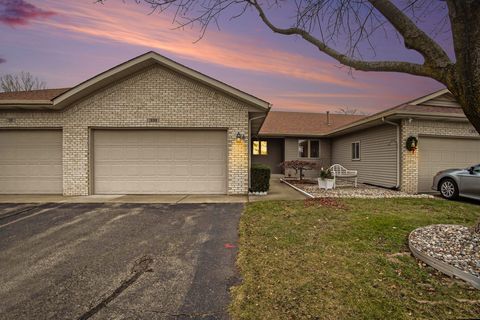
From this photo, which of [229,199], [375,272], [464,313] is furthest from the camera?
[229,199]

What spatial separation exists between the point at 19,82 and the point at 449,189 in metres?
35.5

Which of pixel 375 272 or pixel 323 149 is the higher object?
pixel 323 149

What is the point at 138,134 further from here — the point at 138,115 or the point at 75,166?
the point at 75,166

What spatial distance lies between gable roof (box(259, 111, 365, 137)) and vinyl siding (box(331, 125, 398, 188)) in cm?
331

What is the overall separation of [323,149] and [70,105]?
15.0 meters

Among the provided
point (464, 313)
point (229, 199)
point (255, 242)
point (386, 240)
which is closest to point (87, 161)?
point (229, 199)

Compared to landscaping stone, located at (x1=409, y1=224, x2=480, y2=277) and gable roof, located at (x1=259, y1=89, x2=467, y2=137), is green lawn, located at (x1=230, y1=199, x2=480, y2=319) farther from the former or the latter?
gable roof, located at (x1=259, y1=89, x2=467, y2=137)

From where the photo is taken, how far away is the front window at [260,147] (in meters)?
19.2

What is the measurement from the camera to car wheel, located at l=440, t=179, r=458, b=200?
344 inches

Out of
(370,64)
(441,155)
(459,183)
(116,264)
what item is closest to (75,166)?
(116,264)

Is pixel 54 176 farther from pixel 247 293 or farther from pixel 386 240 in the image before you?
pixel 386 240

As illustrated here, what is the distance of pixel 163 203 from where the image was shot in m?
7.80

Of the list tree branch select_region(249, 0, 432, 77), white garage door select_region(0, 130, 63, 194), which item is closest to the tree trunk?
tree branch select_region(249, 0, 432, 77)

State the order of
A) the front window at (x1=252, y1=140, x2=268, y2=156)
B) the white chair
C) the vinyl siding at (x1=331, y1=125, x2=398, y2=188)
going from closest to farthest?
the vinyl siding at (x1=331, y1=125, x2=398, y2=188) → the white chair → the front window at (x1=252, y1=140, x2=268, y2=156)
